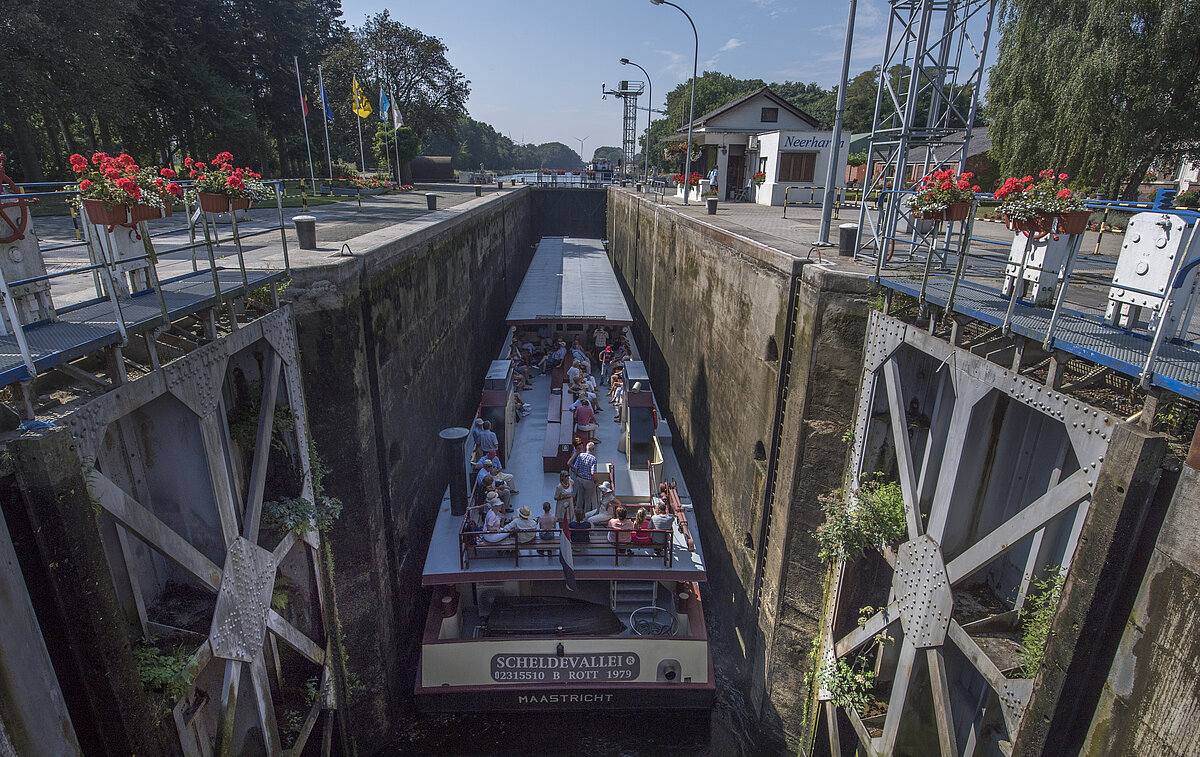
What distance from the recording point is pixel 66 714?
383 centimetres

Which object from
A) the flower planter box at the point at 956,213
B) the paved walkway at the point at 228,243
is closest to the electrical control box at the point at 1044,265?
the flower planter box at the point at 956,213

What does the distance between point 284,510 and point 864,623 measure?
6.51 m

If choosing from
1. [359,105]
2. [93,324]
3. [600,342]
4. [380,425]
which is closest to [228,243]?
[380,425]

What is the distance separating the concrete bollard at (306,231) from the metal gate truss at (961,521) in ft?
24.9

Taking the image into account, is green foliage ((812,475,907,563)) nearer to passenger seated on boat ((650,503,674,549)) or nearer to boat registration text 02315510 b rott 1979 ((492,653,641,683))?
passenger seated on boat ((650,503,674,549))

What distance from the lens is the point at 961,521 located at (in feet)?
19.6

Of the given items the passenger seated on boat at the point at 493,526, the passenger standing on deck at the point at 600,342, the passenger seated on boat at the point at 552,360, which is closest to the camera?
the passenger seated on boat at the point at 493,526

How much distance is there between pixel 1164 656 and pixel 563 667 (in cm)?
629

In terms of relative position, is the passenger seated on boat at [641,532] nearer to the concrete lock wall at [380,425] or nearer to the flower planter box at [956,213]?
the concrete lock wall at [380,425]

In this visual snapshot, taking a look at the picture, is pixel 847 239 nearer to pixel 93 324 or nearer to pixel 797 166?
pixel 93 324

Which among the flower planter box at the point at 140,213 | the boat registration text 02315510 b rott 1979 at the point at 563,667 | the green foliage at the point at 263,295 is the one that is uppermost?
the flower planter box at the point at 140,213

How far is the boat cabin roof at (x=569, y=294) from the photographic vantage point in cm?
1484

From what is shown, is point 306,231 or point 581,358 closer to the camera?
point 306,231

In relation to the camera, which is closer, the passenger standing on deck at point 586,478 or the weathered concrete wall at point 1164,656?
the weathered concrete wall at point 1164,656
